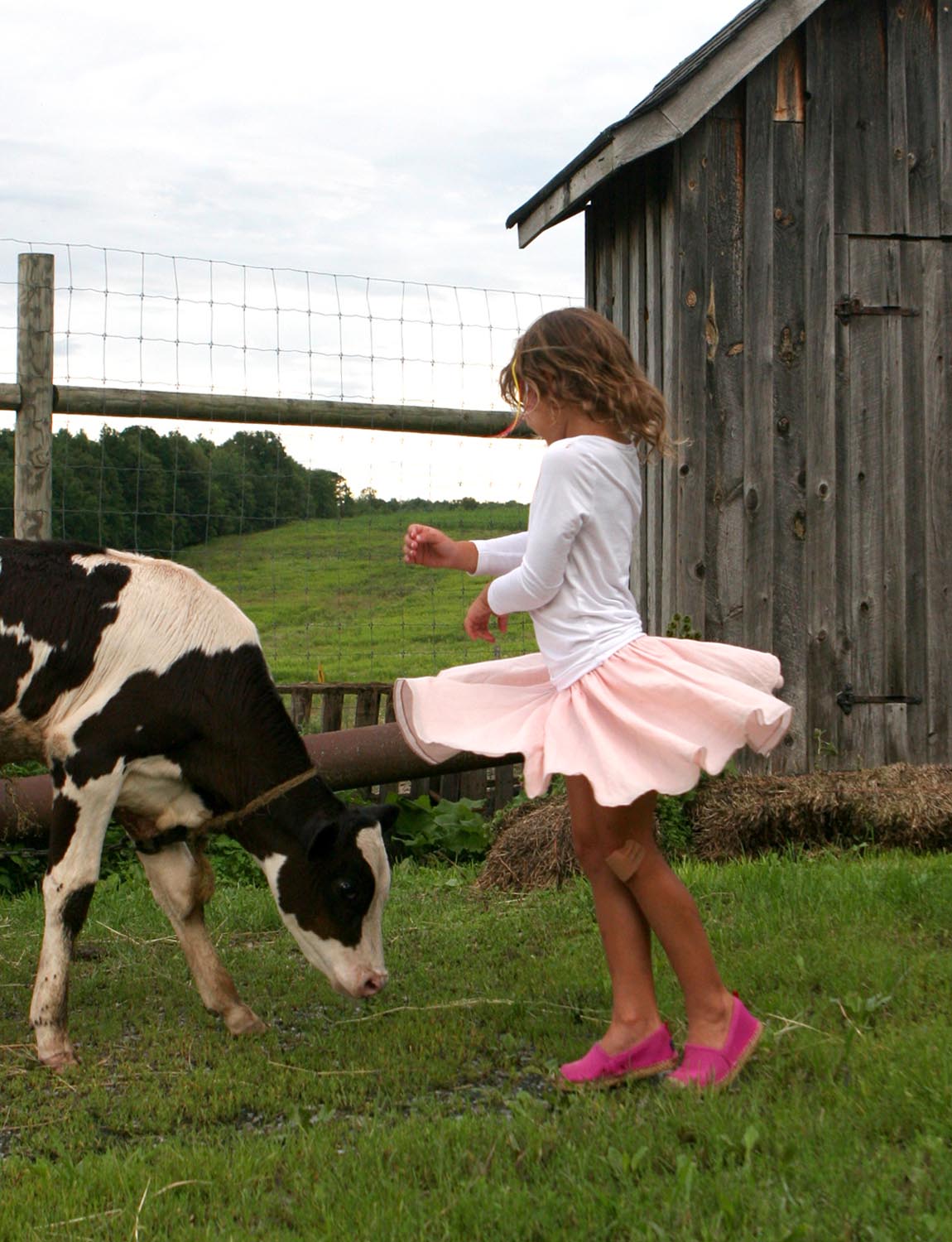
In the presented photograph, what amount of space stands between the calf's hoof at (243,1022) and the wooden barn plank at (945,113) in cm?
617

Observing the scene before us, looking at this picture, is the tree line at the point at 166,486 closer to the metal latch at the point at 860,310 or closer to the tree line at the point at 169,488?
the tree line at the point at 169,488

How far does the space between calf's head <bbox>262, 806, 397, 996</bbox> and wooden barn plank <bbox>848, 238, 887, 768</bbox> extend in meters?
4.30

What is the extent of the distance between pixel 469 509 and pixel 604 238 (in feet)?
10.7

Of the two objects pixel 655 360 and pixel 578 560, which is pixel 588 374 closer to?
pixel 578 560

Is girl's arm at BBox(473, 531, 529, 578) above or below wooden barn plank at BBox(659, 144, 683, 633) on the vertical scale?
below

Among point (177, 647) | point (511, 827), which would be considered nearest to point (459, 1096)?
point (177, 647)

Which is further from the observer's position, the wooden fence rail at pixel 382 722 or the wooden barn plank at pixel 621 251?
the wooden barn plank at pixel 621 251

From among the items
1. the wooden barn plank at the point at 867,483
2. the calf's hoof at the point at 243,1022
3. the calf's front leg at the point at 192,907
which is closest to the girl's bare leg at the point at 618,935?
the calf's hoof at the point at 243,1022

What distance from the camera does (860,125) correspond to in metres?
8.15

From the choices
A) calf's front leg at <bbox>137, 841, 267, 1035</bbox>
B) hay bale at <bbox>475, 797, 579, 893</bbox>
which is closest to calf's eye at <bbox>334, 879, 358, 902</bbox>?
calf's front leg at <bbox>137, 841, 267, 1035</bbox>

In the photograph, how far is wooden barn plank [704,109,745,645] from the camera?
314 inches

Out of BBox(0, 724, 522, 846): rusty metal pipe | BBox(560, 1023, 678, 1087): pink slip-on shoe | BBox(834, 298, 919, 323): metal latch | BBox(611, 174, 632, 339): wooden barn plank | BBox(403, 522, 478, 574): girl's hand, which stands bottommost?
BBox(560, 1023, 678, 1087): pink slip-on shoe

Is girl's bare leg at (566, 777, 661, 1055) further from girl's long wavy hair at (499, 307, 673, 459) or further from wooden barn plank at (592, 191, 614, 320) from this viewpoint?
wooden barn plank at (592, 191, 614, 320)

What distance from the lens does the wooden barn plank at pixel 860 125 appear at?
8109mm
